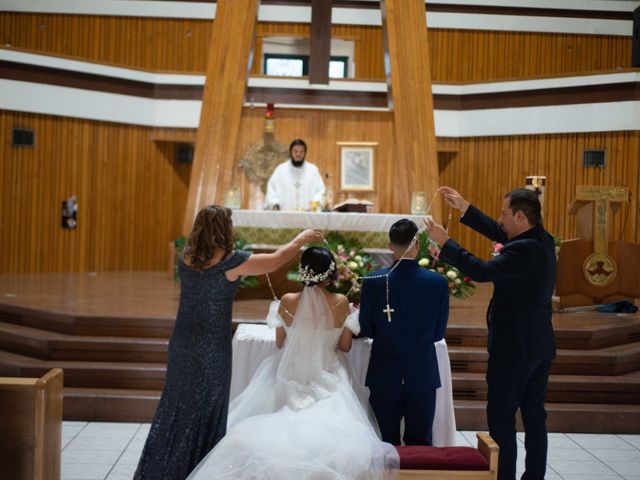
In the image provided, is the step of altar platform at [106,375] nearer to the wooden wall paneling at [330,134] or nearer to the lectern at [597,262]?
the lectern at [597,262]

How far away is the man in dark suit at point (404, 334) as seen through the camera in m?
4.45

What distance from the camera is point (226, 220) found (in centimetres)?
407

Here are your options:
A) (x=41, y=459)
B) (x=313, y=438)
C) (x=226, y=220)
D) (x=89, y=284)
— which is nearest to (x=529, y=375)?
(x=313, y=438)

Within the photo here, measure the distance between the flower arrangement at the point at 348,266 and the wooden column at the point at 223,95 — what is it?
2.21m

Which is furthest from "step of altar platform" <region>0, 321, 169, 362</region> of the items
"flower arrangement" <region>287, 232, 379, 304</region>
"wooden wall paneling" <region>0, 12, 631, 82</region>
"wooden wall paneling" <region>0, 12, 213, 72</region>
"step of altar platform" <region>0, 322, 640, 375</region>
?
"wooden wall paneling" <region>0, 12, 631, 82</region>

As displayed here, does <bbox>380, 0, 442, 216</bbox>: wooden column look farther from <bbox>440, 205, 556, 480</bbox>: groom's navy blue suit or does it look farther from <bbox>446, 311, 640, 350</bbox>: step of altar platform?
<bbox>440, 205, 556, 480</bbox>: groom's navy blue suit

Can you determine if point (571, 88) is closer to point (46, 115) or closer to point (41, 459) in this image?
point (46, 115)

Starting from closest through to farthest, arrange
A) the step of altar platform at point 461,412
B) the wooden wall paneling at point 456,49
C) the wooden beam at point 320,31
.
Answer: the step of altar platform at point 461,412 → the wooden beam at point 320,31 → the wooden wall paneling at point 456,49

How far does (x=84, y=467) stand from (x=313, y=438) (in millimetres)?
2320

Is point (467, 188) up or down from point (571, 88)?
down

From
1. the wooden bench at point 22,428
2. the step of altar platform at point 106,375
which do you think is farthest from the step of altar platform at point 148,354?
the wooden bench at point 22,428

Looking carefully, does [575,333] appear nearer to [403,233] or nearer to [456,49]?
[403,233]

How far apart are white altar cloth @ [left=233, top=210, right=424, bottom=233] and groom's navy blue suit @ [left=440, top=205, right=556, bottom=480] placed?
4928mm

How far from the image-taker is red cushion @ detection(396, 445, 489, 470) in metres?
3.70
